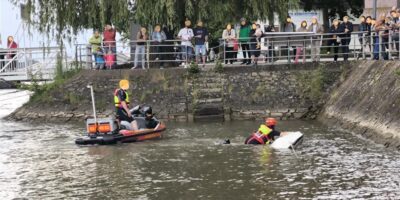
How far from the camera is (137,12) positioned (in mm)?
28250

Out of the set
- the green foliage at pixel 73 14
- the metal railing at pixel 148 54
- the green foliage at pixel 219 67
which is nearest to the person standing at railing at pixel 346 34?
the green foliage at pixel 219 67

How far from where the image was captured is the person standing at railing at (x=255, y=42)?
2730 cm

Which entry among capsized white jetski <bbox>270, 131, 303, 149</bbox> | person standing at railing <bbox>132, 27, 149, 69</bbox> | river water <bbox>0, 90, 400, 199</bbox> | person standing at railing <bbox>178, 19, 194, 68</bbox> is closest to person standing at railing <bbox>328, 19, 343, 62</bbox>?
person standing at railing <bbox>178, 19, 194, 68</bbox>

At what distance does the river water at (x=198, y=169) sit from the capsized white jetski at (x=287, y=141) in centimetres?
26

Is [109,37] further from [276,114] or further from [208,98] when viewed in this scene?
[276,114]

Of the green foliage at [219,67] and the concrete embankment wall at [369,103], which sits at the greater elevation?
the green foliage at [219,67]

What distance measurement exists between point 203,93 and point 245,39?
2789mm

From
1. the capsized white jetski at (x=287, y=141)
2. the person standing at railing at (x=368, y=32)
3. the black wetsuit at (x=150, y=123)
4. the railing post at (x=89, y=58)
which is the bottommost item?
the capsized white jetski at (x=287, y=141)

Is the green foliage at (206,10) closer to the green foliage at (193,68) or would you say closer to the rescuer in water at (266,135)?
the green foliage at (193,68)

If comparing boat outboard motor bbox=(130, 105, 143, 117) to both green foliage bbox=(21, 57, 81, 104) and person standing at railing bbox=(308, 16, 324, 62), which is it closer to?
green foliage bbox=(21, 57, 81, 104)

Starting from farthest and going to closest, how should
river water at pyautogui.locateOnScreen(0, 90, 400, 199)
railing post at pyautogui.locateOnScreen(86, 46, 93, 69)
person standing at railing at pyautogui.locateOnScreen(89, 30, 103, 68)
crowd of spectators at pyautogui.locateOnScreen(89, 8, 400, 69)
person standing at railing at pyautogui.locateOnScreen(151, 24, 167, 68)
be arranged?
railing post at pyautogui.locateOnScreen(86, 46, 93, 69), person standing at railing at pyautogui.locateOnScreen(89, 30, 103, 68), person standing at railing at pyautogui.locateOnScreen(151, 24, 167, 68), crowd of spectators at pyautogui.locateOnScreen(89, 8, 400, 69), river water at pyautogui.locateOnScreen(0, 90, 400, 199)

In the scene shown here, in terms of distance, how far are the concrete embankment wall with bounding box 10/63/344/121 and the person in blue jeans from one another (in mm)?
838

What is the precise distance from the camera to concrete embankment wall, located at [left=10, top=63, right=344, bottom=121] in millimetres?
26125

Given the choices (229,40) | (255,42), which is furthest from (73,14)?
(255,42)
